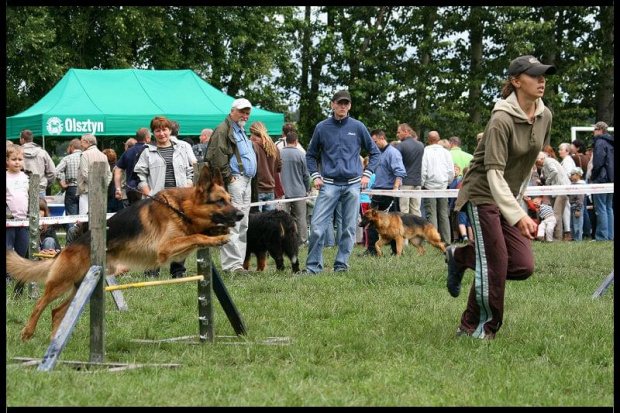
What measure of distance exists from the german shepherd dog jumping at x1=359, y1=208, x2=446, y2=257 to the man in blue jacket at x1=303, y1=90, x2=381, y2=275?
3.06m

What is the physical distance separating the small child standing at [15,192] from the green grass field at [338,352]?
831mm

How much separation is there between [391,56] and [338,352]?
27.4 meters

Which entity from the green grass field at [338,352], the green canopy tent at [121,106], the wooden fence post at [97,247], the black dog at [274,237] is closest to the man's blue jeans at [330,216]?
the black dog at [274,237]

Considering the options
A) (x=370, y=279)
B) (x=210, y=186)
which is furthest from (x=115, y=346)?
(x=370, y=279)

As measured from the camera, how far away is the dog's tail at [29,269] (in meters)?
6.27

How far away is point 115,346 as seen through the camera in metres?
6.14

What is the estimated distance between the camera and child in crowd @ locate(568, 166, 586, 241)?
16.8m

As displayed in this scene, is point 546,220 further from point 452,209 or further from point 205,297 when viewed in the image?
point 205,297

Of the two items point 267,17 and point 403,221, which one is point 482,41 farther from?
point 403,221

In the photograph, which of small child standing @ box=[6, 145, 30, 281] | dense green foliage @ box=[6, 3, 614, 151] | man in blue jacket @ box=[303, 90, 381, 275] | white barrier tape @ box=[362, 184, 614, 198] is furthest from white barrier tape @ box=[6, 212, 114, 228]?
dense green foliage @ box=[6, 3, 614, 151]

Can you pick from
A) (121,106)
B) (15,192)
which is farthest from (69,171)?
(15,192)

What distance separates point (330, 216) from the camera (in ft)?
33.9

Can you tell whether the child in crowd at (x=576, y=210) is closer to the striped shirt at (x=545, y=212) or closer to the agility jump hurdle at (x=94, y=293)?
the striped shirt at (x=545, y=212)

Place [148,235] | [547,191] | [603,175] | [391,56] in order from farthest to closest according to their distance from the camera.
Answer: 1. [391,56]
2. [603,175]
3. [547,191]
4. [148,235]
